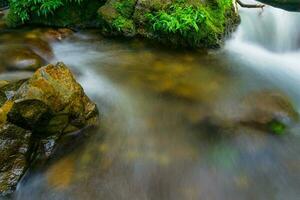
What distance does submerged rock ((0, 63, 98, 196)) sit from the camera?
3740 mm

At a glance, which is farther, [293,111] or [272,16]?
[272,16]

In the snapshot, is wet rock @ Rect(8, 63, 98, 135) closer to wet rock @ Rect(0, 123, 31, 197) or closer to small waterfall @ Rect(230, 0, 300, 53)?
wet rock @ Rect(0, 123, 31, 197)

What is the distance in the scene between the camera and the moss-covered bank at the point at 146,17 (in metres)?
6.54

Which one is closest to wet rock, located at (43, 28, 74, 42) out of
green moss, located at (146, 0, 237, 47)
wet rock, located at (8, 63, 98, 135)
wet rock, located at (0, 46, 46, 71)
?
wet rock, located at (0, 46, 46, 71)

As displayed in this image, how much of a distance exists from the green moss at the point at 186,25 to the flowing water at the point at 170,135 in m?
0.28

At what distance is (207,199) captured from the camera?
3568 millimetres

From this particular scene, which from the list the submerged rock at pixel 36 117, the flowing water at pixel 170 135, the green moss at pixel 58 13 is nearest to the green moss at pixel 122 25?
the flowing water at pixel 170 135

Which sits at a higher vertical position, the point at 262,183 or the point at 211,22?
the point at 211,22

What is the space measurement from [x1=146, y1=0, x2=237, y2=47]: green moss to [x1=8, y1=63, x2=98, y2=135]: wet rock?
259 centimetres

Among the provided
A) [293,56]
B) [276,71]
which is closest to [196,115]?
[276,71]

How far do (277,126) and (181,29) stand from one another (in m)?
2.71

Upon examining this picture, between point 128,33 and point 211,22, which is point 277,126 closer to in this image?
point 211,22

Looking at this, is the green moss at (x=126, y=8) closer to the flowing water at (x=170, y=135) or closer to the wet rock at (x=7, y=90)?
the flowing water at (x=170, y=135)

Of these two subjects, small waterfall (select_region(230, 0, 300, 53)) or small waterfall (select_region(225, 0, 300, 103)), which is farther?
small waterfall (select_region(230, 0, 300, 53))
